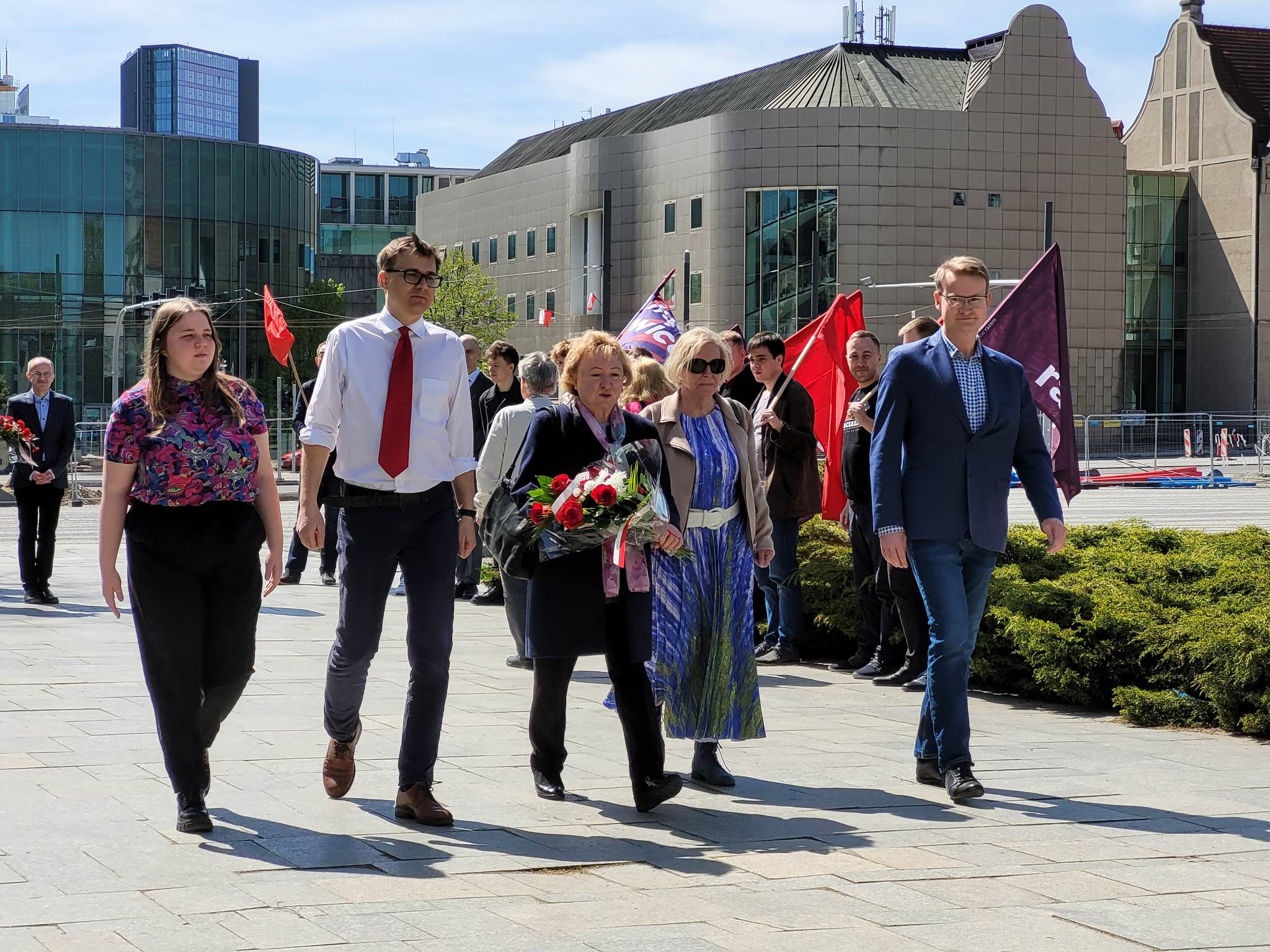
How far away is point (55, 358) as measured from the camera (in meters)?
64.6

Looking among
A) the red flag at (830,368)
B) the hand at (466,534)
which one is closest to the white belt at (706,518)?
the hand at (466,534)

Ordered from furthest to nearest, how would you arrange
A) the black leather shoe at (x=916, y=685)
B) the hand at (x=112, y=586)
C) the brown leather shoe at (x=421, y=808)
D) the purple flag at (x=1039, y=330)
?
the black leather shoe at (x=916, y=685) → the purple flag at (x=1039, y=330) → the hand at (x=112, y=586) → the brown leather shoe at (x=421, y=808)

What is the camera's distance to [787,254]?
6475 cm

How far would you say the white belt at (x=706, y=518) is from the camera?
268 inches

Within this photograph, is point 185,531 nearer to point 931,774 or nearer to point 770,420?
point 931,774

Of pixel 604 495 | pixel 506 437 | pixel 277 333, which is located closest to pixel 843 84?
pixel 277 333

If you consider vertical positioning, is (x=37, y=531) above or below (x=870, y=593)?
above

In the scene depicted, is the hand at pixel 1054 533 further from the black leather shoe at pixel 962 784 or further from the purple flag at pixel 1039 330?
the purple flag at pixel 1039 330

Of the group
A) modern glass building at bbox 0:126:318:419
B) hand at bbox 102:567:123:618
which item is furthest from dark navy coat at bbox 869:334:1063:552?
modern glass building at bbox 0:126:318:419

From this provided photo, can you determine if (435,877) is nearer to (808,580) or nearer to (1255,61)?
(808,580)

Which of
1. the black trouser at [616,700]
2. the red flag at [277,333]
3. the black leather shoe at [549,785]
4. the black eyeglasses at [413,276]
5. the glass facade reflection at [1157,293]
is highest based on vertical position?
the glass facade reflection at [1157,293]

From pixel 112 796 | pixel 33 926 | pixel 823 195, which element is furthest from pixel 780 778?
pixel 823 195

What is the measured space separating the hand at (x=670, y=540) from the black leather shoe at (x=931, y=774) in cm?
136

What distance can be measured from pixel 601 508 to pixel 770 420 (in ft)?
13.0
